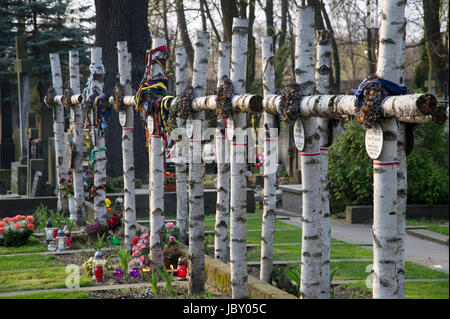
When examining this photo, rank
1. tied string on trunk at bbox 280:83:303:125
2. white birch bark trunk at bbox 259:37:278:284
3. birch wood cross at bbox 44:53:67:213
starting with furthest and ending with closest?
birch wood cross at bbox 44:53:67:213
white birch bark trunk at bbox 259:37:278:284
tied string on trunk at bbox 280:83:303:125

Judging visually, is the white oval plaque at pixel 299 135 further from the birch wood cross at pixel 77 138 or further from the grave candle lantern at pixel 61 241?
the birch wood cross at pixel 77 138

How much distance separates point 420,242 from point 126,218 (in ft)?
18.3

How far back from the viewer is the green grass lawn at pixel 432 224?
1301 centimetres

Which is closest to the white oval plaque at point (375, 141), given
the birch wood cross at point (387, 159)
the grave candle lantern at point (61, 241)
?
the birch wood cross at point (387, 159)

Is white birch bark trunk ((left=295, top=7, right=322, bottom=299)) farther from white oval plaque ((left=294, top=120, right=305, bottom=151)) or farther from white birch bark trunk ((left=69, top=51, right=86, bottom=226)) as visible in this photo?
white birch bark trunk ((left=69, top=51, right=86, bottom=226))

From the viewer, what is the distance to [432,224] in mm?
14312

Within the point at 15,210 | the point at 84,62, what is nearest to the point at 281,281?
the point at 15,210

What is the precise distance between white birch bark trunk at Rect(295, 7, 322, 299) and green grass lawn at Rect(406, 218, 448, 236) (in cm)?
734

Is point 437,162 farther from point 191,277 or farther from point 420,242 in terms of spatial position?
point 191,277

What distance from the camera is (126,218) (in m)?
10.3

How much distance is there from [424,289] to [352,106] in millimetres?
4080

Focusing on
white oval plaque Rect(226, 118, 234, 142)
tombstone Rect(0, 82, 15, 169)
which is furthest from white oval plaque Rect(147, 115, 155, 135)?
tombstone Rect(0, 82, 15, 169)

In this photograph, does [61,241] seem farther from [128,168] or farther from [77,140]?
[77,140]

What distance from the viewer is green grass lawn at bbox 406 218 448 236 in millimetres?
13012
